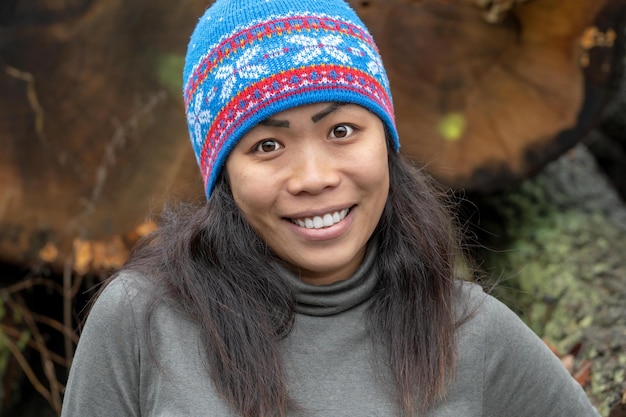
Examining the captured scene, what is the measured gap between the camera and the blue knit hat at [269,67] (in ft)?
5.88

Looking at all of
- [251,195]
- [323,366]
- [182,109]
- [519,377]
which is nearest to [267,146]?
[251,195]

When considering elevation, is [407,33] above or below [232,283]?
above

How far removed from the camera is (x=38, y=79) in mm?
2912

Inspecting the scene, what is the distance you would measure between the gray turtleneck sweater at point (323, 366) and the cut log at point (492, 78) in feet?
3.40

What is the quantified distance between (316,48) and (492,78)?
1310mm

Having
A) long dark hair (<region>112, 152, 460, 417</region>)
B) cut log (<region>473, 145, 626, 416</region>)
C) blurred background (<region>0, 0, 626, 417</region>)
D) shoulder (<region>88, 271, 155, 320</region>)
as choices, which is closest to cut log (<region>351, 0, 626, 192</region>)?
blurred background (<region>0, 0, 626, 417</region>)

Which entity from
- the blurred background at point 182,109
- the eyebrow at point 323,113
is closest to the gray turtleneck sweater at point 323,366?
the eyebrow at point 323,113

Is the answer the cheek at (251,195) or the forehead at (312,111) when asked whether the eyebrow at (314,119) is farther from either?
the cheek at (251,195)

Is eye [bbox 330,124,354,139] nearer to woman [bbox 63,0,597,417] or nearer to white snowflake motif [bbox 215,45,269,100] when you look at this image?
woman [bbox 63,0,597,417]

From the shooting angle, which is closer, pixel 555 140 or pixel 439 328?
pixel 439 328

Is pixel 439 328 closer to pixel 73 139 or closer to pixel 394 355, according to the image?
pixel 394 355

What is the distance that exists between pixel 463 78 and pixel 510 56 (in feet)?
0.56

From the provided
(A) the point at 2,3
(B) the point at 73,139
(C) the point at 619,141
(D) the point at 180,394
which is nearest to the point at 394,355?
(D) the point at 180,394

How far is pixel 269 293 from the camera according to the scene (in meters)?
1.91
